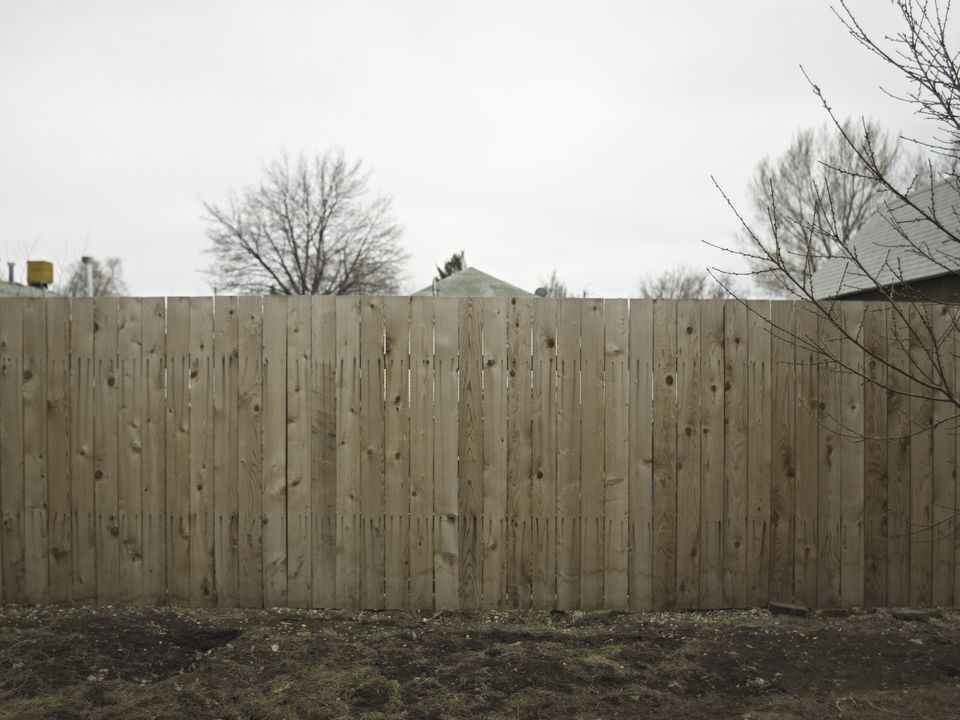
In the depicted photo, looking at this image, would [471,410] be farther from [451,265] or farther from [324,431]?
Result: [451,265]

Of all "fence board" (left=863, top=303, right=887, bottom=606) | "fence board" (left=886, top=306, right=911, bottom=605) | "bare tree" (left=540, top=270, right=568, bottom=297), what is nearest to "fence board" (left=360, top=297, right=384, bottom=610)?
"fence board" (left=863, top=303, right=887, bottom=606)

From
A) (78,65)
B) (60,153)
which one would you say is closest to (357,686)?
(78,65)

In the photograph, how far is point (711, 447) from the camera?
3949 mm

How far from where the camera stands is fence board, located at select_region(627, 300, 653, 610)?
12.9ft

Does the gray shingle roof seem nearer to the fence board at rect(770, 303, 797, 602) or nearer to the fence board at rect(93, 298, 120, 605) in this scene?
the fence board at rect(770, 303, 797, 602)

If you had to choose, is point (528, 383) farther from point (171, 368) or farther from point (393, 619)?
point (171, 368)

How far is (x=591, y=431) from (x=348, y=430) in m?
1.44

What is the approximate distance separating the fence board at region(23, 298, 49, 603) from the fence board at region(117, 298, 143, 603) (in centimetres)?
47

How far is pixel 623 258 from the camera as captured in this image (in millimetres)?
21656

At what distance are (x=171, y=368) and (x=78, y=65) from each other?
618 centimetres

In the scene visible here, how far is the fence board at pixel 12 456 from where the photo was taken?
13.1 feet

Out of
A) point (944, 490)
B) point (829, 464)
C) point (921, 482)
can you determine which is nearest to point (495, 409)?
point (829, 464)

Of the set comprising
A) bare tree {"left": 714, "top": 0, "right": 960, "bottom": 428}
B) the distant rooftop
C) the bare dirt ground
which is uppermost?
the distant rooftop

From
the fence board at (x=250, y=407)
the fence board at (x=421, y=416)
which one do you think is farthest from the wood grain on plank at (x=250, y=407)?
the fence board at (x=421, y=416)
